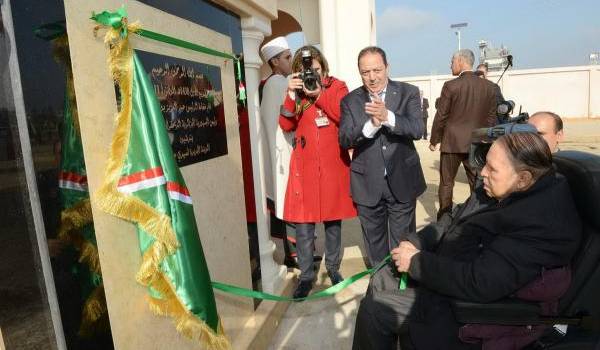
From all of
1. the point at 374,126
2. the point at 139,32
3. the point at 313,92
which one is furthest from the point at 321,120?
the point at 139,32

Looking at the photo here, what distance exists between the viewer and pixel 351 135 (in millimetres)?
2736

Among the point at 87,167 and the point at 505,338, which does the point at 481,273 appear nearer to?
the point at 505,338

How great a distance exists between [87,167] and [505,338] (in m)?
1.57

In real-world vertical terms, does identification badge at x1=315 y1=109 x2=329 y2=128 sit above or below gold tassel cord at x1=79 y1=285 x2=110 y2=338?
above

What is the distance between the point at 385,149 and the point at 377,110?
37 cm

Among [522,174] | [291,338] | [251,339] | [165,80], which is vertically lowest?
[291,338]

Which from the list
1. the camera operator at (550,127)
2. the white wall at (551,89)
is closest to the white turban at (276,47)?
the camera operator at (550,127)

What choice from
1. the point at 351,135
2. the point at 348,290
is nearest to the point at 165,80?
the point at 351,135

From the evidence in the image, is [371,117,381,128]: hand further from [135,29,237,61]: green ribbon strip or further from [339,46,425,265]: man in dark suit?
[135,29,237,61]: green ribbon strip

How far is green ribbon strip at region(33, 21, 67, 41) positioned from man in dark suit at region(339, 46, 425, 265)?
1.75m

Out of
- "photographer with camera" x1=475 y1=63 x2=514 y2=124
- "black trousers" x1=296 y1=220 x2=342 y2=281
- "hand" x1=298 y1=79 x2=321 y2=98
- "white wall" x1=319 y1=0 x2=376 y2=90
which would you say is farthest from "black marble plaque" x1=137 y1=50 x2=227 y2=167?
"white wall" x1=319 y1=0 x2=376 y2=90

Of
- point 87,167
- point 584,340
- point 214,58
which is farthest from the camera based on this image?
point 214,58

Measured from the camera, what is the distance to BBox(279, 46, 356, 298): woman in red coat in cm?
293

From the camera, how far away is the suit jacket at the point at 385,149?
277cm
